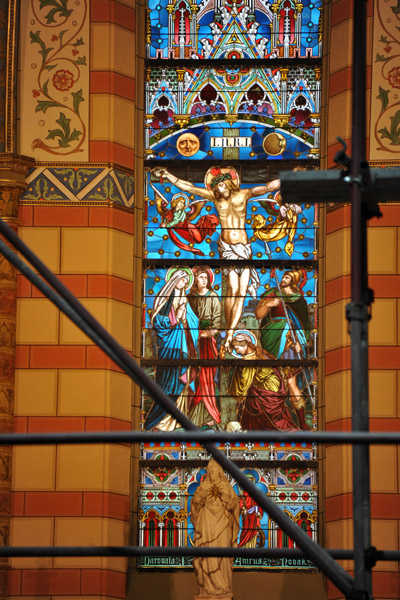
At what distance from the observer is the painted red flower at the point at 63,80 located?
35.7 feet

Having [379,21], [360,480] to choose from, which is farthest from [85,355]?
[360,480]

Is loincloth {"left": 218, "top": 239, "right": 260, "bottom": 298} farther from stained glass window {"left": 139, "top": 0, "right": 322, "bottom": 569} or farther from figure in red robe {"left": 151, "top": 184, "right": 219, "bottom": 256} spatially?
figure in red robe {"left": 151, "top": 184, "right": 219, "bottom": 256}

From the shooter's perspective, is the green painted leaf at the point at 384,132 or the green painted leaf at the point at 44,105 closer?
the green painted leaf at the point at 384,132

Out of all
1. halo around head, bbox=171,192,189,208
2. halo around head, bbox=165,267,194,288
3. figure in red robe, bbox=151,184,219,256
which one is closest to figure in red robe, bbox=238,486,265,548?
halo around head, bbox=165,267,194,288

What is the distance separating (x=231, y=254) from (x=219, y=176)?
28.4 inches

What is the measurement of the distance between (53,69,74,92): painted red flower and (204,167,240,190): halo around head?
144 cm

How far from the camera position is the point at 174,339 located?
1080cm

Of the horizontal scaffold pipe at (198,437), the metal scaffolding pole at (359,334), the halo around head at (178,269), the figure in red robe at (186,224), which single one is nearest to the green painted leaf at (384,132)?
the figure in red robe at (186,224)

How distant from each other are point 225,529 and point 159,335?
6.71 ft

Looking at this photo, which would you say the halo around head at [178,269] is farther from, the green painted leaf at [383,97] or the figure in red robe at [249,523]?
the green painted leaf at [383,97]

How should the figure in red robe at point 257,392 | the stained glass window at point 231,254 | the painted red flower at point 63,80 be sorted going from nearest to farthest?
the stained glass window at point 231,254
the figure in red robe at point 257,392
the painted red flower at point 63,80

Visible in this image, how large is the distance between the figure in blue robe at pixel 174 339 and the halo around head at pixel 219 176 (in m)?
0.82

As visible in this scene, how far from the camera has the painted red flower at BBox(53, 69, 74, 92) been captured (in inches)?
428

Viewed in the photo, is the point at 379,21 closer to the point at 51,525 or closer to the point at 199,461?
the point at 199,461
